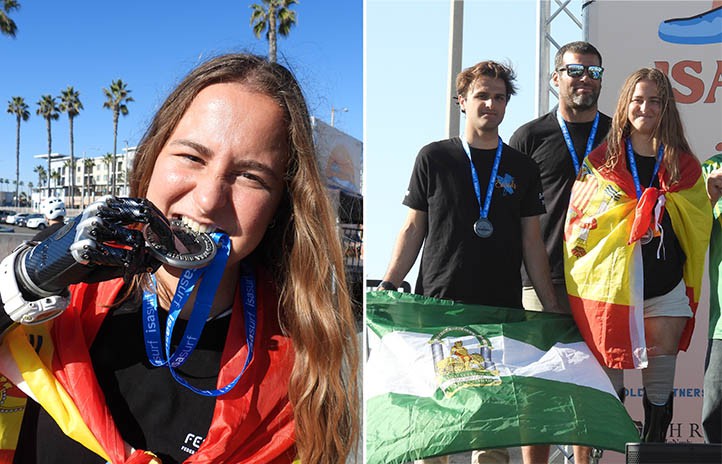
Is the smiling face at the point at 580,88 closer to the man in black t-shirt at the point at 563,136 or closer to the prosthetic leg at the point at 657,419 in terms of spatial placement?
the man in black t-shirt at the point at 563,136

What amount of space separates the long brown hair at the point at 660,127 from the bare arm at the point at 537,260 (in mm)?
464

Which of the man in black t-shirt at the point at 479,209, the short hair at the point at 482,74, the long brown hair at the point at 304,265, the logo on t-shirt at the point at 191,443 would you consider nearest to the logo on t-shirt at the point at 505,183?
the man in black t-shirt at the point at 479,209

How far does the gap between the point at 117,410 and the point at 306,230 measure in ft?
1.86

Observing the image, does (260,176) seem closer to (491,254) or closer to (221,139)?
(221,139)

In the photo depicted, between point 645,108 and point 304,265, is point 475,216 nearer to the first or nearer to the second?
point 645,108

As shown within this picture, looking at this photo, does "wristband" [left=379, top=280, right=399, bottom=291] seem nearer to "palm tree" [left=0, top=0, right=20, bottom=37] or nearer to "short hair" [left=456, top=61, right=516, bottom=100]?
"short hair" [left=456, top=61, right=516, bottom=100]

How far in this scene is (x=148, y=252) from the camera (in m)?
1.19

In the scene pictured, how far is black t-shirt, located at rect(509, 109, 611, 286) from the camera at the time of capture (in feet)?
10.5

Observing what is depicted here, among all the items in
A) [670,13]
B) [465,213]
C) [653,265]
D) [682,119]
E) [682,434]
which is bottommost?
[682,434]

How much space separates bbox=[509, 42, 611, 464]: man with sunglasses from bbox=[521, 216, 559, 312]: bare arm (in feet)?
0.22

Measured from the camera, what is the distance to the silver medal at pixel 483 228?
3176mm

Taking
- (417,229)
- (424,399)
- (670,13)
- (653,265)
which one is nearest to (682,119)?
(670,13)

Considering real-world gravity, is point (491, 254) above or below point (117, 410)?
above

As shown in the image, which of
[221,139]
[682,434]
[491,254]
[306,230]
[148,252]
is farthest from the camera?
[682,434]
